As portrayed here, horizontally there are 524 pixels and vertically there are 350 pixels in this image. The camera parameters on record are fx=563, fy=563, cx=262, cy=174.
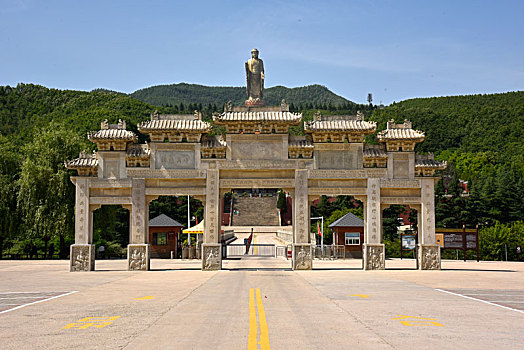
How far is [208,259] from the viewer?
29109 millimetres

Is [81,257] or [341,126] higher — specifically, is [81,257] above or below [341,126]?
below

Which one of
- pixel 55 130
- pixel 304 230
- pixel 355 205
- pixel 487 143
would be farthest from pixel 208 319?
pixel 487 143

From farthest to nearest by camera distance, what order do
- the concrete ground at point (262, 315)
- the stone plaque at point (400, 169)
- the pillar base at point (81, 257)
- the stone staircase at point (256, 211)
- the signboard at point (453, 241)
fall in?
1. the stone staircase at point (256, 211)
2. the signboard at point (453, 241)
3. the stone plaque at point (400, 169)
4. the pillar base at point (81, 257)
5. the concrete ground at point (262, 315)

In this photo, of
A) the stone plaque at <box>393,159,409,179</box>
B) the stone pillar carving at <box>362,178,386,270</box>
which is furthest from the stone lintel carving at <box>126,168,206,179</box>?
the stone plaque at <box>393,159,409,179</box>

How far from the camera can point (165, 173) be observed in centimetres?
2905

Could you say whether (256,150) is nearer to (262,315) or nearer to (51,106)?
(262,315)

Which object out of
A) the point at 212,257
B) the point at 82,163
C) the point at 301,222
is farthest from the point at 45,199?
the point at 301,222

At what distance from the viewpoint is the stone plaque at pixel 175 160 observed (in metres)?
29.2

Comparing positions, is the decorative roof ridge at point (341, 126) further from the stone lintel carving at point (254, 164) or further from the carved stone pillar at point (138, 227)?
the carved stone pillar at point (138, 227)

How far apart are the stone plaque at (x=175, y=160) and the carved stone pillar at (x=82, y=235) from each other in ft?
12.8

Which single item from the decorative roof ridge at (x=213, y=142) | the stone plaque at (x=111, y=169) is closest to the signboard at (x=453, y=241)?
the decorative roof ridge at (x=213, y=142)

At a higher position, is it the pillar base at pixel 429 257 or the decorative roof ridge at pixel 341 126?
the decorative roof ridge at pixel 341 126

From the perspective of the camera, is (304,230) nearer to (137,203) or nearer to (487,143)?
(137,203)

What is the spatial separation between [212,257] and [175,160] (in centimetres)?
538
